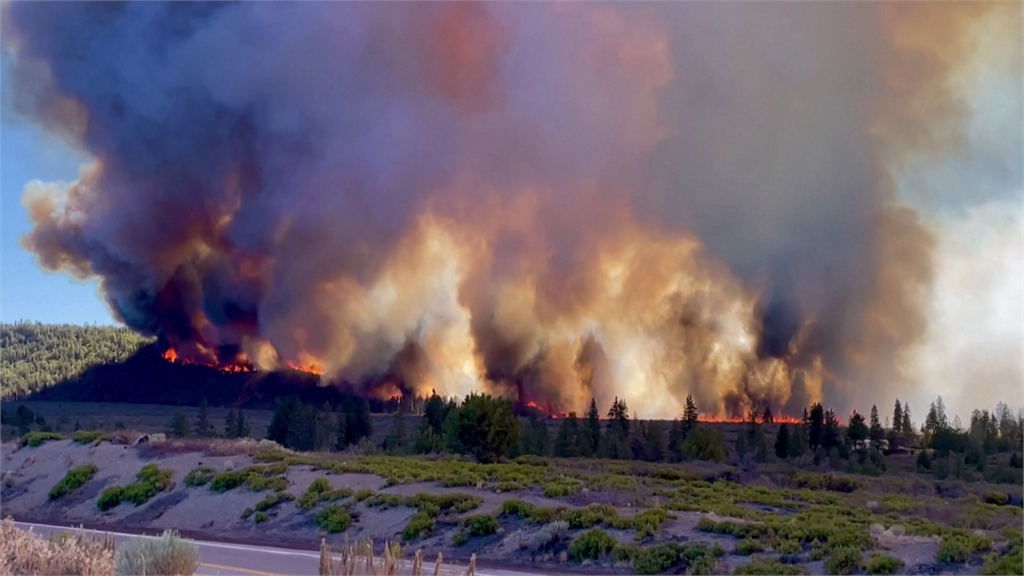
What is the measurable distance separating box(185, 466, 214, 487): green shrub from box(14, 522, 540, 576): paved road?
1158 cm

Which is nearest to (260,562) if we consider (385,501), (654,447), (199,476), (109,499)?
(385,501)

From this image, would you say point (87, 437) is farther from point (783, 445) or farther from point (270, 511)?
point (783, 445)

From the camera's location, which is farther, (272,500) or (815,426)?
(815,426)

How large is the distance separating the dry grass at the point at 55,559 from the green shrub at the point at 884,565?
14949 mm

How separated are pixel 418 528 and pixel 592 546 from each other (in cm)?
614

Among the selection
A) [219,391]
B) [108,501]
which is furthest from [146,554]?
[219,391]

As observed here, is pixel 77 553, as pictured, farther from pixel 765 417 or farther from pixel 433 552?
pixel 765 417

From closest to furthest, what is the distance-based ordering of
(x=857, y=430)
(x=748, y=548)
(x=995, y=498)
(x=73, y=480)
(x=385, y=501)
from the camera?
(x=748, y=548) → (x=385, y=501) → (x=995, y=498) → (x=73, y=480) → (x=857, y=430)

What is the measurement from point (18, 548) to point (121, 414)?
98428 mm

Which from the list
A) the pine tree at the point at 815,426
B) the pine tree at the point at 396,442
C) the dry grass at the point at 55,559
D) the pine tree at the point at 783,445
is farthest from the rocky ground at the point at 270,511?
the pine tree at the point at 815,426

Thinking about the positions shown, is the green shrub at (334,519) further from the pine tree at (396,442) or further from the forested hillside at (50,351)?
the forested hillside at (50,351)

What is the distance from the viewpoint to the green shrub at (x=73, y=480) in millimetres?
40188

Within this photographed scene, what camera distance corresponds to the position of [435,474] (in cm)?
3559

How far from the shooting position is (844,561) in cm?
2042
